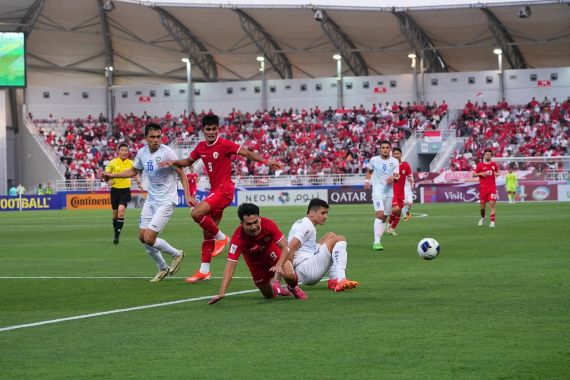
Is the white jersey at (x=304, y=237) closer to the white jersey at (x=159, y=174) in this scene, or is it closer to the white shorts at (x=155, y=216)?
the white shorts at (x=155, y=216)

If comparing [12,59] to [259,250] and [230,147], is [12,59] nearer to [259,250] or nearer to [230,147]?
[230,147]

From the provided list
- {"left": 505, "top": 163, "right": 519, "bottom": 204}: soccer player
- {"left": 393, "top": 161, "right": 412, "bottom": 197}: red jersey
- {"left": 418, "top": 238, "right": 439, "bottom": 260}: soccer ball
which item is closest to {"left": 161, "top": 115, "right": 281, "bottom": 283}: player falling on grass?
{"left": 418, "top": 238, "right": 439, "bottom": 260}: soccer ball

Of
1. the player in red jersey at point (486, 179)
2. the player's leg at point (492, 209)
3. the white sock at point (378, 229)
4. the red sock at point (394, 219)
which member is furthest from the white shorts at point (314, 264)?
the player in red jersey at point (486, 179)

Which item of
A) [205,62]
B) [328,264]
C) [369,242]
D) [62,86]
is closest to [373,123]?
[205,62]

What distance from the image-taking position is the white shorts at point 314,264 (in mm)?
13219

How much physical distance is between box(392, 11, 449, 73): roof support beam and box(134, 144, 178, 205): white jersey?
184 feet

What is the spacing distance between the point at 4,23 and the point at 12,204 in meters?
15.9

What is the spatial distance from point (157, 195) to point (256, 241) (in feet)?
15.5

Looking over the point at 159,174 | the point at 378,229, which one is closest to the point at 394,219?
the point at 378,229

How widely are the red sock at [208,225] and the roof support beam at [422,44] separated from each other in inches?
2222

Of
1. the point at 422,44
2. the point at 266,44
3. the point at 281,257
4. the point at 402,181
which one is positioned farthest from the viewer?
the point at 266,44

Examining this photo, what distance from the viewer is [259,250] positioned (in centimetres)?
1203

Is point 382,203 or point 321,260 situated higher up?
point 382,203

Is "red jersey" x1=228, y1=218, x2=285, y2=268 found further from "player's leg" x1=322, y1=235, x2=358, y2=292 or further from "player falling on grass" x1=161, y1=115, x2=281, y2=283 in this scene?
"player falling on grass" x1=161, y1=115, x2=281, y2=283
